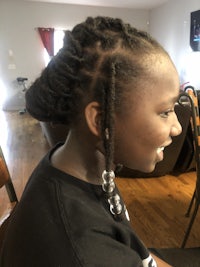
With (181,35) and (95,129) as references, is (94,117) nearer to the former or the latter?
(95,129)

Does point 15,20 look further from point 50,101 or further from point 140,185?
point 50,101

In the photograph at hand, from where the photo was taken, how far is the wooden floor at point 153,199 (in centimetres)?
179

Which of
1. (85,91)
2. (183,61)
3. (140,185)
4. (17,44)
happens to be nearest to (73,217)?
(85,91)

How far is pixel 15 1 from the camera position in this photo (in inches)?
253

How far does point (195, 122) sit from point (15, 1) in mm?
6450

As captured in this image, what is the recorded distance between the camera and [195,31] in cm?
529

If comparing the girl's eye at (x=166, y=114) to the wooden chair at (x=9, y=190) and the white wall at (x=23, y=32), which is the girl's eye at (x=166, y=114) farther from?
the white wall at (x=23, y=32)

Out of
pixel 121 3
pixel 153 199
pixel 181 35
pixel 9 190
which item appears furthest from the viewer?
pixel 121 3

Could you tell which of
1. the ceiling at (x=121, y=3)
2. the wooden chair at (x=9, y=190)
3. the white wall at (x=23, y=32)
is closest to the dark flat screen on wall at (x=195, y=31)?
the ceiling at (x=121, y=3)

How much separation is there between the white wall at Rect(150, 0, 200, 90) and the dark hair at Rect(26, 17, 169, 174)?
5.04 m

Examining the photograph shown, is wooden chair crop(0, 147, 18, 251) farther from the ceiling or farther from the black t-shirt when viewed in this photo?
the ceiling

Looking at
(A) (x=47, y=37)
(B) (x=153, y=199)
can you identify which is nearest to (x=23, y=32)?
(A) (x=47, y=37)

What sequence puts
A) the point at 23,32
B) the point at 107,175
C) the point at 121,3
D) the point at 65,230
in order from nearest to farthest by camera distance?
1. the point at 65,230
2. the point at 107,175
3. the point at 121,3
4. the point at 23,32

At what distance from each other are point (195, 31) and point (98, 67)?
5.53 metres
